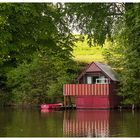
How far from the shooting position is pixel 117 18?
2314cm

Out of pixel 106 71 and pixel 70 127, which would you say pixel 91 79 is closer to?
pixel 106 71

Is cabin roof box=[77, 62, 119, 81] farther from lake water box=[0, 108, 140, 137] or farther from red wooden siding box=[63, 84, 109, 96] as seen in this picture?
lake water box=[0, 108, 140, 137]

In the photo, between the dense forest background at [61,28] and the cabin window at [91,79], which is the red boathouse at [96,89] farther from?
the dense forest background at [61,28]

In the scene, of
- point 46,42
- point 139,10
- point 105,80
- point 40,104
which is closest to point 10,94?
point 40,104

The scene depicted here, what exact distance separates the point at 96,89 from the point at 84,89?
1.34m

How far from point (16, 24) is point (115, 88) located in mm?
26798

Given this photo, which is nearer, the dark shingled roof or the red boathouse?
the red boathouse

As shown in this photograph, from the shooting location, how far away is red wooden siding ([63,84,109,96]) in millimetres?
42500

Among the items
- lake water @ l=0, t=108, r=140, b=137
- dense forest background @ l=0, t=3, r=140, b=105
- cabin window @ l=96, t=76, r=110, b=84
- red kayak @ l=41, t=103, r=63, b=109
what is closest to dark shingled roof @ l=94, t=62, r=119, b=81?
cabin window @ l=96, t=76, r=110, b=84

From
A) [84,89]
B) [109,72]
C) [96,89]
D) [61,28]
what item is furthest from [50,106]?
[61,28]

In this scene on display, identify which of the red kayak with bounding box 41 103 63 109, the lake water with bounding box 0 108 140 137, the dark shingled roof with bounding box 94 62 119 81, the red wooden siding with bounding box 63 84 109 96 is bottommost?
the lake water with bounding box 0 108 140 137

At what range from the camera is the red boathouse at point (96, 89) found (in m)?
42.5

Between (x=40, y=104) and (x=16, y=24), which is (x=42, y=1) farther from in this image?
(x=40, y=104)

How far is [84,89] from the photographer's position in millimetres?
43500
